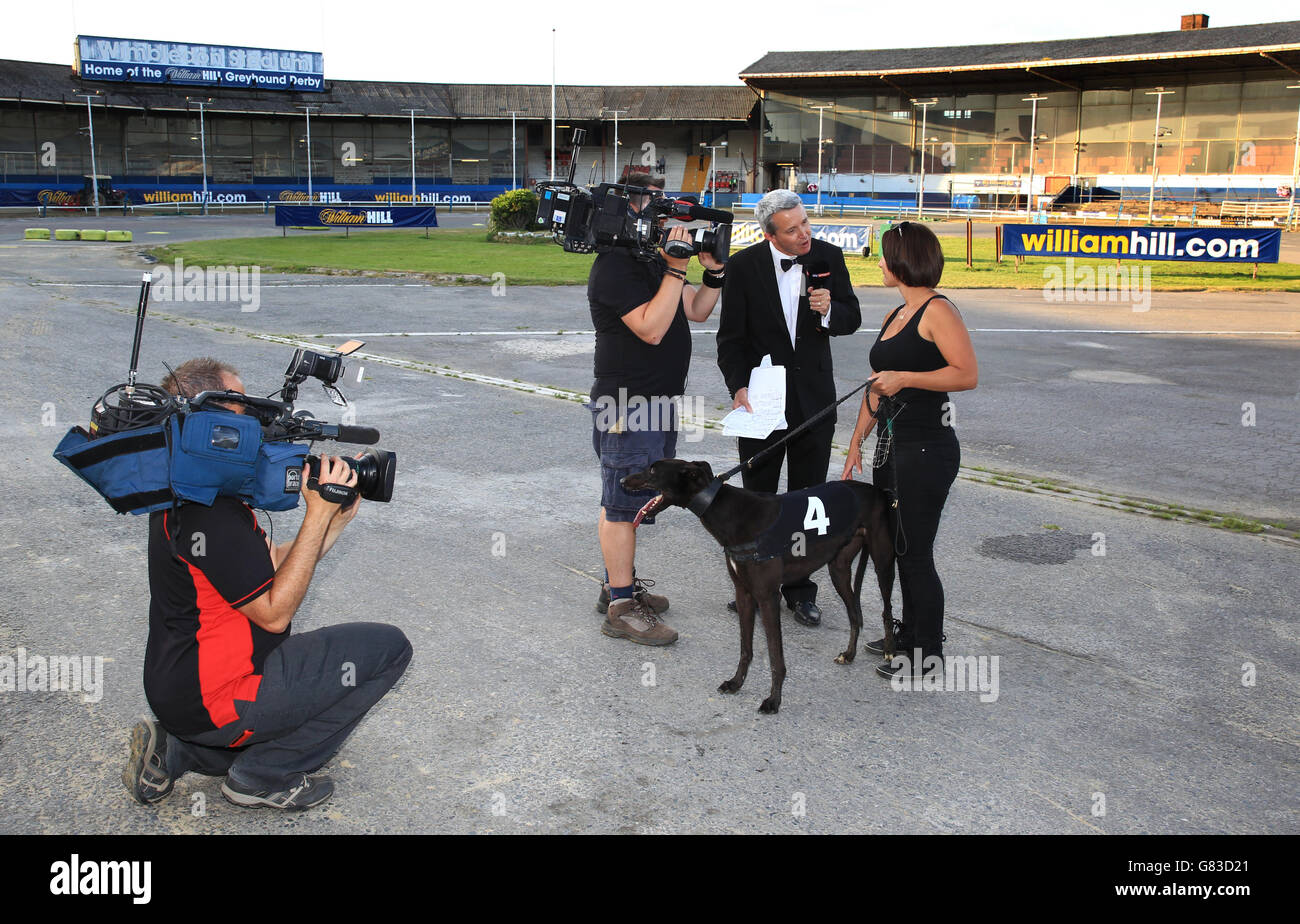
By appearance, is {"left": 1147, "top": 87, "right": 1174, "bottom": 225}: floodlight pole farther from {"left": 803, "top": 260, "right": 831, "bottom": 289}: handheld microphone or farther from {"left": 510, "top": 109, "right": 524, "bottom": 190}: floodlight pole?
{"left": 803, "top": 260, "right": 831, "bottom": 289}: handheld microphone

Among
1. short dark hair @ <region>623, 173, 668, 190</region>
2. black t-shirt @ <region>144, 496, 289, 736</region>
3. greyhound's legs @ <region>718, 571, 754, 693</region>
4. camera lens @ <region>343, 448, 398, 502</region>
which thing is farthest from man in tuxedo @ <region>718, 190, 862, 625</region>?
black t-shirt @ <region>144, 496, 289, 736</region>

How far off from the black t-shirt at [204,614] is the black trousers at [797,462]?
9.17 feet

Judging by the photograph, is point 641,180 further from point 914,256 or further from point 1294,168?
point 1294,168

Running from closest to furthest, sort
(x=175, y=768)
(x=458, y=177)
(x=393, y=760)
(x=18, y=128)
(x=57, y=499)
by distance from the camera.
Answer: (x=175, y=768)
(x=393, y=760)
(x=57, y=499)
(x=18, y=128)
(x=458, y=177)

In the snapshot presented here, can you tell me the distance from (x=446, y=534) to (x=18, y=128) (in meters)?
72.9

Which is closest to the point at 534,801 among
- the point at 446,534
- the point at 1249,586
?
the point at 446,534

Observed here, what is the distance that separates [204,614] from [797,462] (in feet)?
10.4

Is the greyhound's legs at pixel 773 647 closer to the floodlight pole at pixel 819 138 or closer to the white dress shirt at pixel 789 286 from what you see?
the white dress shirt at pixel 789 286

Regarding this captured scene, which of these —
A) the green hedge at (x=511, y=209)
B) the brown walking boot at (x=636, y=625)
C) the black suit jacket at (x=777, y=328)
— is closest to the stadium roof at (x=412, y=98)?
the green hedge at (x=511, y=209)

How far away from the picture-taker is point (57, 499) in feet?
23.4

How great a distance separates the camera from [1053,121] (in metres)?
71.1
